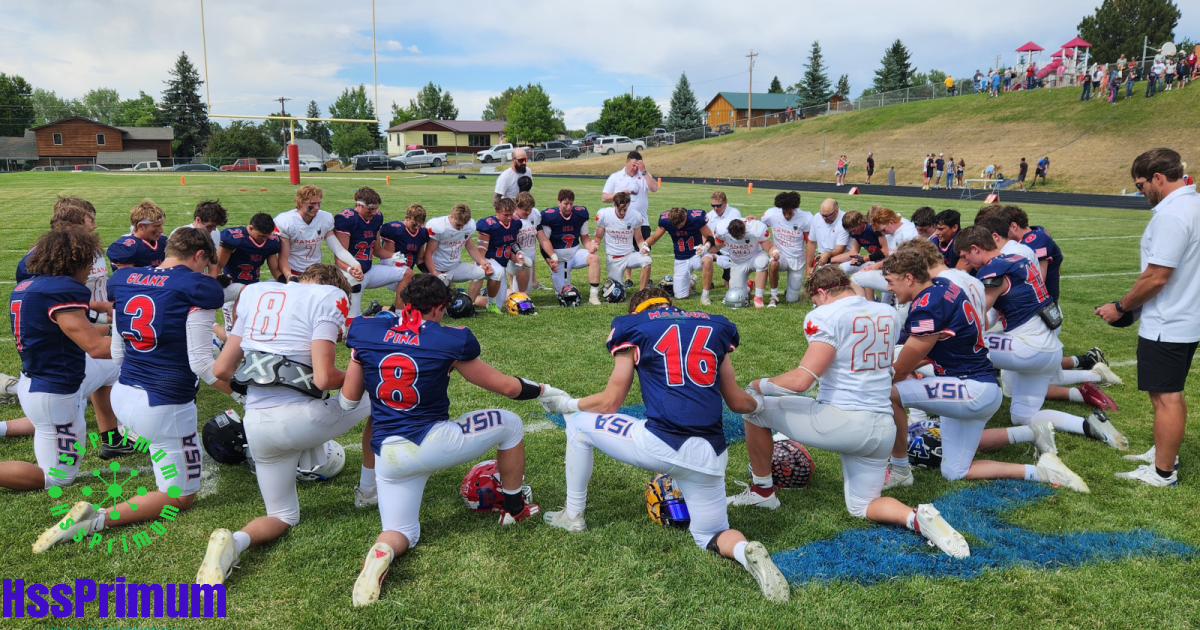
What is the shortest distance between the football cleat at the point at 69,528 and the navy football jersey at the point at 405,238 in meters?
6.17

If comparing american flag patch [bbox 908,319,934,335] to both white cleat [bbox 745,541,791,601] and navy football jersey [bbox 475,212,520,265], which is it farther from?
navy football jersey [bbox 475,212,520,265]

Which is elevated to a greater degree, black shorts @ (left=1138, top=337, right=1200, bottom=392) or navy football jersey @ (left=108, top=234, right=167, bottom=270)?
navy football jersey @ (left=108, top=234, right=167, bottom=270)

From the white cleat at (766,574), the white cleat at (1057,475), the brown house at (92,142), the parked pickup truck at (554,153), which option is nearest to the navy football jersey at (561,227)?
the white cleat at (1057,475)

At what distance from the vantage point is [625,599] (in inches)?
151

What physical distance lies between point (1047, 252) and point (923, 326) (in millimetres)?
2742

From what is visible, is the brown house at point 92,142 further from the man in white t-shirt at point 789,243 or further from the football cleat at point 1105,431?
the football cleat at point 1105,431

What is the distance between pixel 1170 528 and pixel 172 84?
298 feet

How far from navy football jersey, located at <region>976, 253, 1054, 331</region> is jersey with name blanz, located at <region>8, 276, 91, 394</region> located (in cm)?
683

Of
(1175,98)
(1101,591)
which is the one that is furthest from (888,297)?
(1175,98)

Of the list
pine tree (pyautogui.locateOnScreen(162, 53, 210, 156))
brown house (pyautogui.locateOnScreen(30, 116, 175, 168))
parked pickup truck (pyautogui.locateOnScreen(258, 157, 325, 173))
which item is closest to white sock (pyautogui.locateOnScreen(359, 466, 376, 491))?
parked pickup truck (pyautogui.locateOnScreen(258, 157, 325, 173))

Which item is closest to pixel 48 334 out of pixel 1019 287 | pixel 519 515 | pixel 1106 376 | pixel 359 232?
pixel 519 515

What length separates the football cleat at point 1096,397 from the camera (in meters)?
6.67

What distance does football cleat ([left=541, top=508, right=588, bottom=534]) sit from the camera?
451 cm

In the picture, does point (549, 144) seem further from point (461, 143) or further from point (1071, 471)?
point (1071, 471)
